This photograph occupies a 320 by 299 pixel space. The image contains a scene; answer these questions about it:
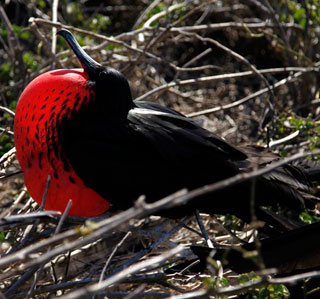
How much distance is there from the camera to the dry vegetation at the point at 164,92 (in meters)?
1.67

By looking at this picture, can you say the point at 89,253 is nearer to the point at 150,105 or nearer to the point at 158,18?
the point at 150,105

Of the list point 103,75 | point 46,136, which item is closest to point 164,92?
point 103,75

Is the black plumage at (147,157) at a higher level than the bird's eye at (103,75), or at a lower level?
lower

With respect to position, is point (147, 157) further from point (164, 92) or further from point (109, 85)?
point (164, 92)

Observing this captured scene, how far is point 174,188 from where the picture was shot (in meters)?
→ 1.75

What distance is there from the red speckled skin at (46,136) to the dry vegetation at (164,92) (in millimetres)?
97

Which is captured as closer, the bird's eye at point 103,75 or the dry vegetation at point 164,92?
the dry vegetation at point 164,92

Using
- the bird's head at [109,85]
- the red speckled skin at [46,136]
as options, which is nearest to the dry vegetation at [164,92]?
the red speckled skin at [46,136]

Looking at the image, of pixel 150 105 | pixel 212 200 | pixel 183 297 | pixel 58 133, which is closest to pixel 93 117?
pixel 58 133

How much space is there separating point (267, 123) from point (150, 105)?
722mm

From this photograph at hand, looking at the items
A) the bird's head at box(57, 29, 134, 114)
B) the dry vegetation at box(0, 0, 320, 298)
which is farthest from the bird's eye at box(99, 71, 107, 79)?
the dry vegetation at box(0, 0, 320, 298)

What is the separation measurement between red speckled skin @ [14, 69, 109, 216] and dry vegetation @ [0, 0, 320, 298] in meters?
0.10

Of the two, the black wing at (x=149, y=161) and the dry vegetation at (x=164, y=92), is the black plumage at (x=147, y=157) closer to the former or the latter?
the black wing at (x=149, y=161)

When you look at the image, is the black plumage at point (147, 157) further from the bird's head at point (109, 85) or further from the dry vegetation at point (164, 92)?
the dry vegetation at point (164, 92)
